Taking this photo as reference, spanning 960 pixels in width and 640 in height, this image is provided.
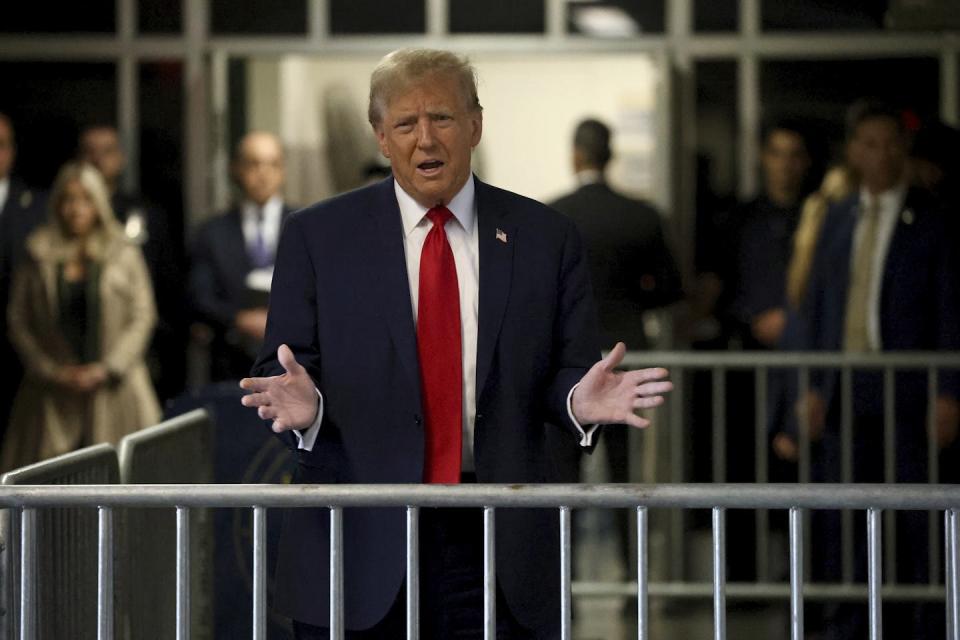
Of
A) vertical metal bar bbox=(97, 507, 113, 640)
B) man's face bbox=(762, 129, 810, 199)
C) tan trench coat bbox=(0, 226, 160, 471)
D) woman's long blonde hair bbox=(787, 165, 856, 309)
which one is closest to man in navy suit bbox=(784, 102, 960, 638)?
woman's long blonde hair bbox=(787, 165, 856, 309)

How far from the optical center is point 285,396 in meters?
3.83

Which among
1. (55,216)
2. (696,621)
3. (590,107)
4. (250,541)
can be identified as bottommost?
(696,621)

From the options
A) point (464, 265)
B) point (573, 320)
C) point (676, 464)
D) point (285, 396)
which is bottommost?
point (676, 464)

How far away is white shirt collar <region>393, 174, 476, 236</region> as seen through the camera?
407cm

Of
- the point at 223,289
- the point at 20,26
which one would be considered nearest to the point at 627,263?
the point at 223,289

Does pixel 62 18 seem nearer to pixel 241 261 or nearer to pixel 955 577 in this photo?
pixel 241 261

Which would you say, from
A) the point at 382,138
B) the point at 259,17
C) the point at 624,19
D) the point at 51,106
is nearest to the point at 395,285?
the point at 382,138

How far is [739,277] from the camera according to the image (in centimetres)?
986

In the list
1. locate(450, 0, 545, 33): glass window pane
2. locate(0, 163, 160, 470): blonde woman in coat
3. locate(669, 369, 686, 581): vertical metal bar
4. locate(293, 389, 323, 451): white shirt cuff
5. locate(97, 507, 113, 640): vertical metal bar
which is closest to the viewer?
locate(97, 507, 113, 640): vertical metal bar

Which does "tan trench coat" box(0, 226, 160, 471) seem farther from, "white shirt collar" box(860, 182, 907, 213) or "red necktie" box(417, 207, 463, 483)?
"red necktie" box(417, 207, 463, 483)

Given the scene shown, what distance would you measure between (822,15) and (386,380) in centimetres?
757

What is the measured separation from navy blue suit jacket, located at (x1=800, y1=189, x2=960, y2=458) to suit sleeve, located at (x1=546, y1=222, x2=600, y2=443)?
3.66 meters

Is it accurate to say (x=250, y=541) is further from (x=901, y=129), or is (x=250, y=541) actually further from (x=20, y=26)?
(x=20, y=26)

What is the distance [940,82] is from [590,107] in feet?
6.47
